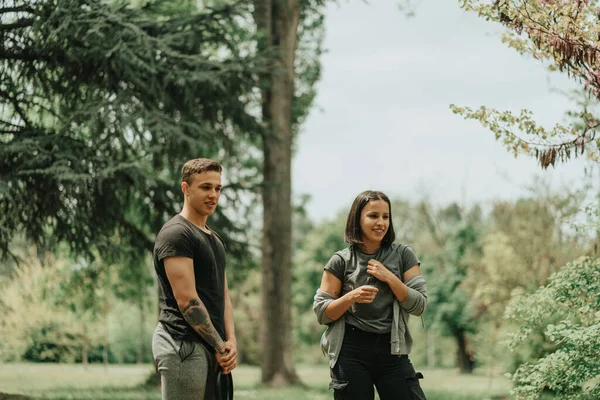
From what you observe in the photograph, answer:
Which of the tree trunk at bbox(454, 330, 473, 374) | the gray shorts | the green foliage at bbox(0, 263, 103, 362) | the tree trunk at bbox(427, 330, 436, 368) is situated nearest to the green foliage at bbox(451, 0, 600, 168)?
the gray shorts

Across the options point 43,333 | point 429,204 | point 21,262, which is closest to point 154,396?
point 21,262

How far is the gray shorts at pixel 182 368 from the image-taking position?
3703 millimetres

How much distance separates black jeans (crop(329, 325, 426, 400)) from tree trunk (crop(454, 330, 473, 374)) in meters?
35.5

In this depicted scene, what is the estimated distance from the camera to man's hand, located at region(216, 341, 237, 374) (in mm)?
3803

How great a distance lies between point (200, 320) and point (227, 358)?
0.92ft

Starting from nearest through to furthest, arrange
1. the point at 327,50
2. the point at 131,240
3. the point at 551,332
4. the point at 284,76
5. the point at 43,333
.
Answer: the point at 551,332, the point at 131,240, the point at 284,76, the point at 327,50, the point at 43,333

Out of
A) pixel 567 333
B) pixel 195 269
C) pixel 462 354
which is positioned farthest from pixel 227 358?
pixel 462 354

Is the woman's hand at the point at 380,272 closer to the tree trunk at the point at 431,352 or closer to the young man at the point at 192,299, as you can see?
the young man at the point at 192,299

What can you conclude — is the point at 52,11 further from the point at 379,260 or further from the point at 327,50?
the point at 327,50

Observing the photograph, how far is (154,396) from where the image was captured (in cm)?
1301

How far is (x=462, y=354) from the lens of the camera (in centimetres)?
Answer: 3919

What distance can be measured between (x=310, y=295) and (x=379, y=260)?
156 ft

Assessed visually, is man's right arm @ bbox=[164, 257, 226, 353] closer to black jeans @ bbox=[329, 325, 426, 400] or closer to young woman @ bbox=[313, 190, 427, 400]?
young woman @ bbox=[313, 190, 427, 400]

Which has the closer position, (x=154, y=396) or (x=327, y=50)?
(x=154, y=396)
